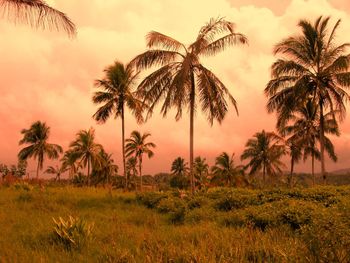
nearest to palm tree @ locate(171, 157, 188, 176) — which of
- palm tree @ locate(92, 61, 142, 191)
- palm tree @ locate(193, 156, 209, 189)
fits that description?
palm tree @ locate(193, 156, 209, 189)

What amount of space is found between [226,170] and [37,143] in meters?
24.8

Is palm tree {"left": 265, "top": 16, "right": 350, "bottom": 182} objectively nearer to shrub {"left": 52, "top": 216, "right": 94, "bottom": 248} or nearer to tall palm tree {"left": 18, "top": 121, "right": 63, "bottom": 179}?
shrub {"left": 52, "top": 216, "right": 94, "bottom": 248}

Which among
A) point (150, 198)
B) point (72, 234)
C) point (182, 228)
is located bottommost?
point (182, 228)

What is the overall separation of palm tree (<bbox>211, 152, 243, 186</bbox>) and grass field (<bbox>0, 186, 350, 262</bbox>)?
93.3ft

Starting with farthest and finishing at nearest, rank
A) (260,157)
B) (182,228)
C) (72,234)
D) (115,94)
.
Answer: (260,157), (115,94), (182,228), (72,234)

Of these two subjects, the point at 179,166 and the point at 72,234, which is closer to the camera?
the point at 72,234

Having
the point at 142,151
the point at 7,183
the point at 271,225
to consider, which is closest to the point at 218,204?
the point at 271,225

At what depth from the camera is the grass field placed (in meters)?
5.03

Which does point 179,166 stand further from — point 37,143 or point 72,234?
point 72,234

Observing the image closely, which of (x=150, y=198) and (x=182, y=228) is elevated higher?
(x=150, y=198)

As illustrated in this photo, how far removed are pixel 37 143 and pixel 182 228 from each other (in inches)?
1607

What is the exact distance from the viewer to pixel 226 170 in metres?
45.3

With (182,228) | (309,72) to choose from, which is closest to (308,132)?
(309,72)

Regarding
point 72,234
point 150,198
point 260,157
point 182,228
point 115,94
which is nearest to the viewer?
point 72,234
